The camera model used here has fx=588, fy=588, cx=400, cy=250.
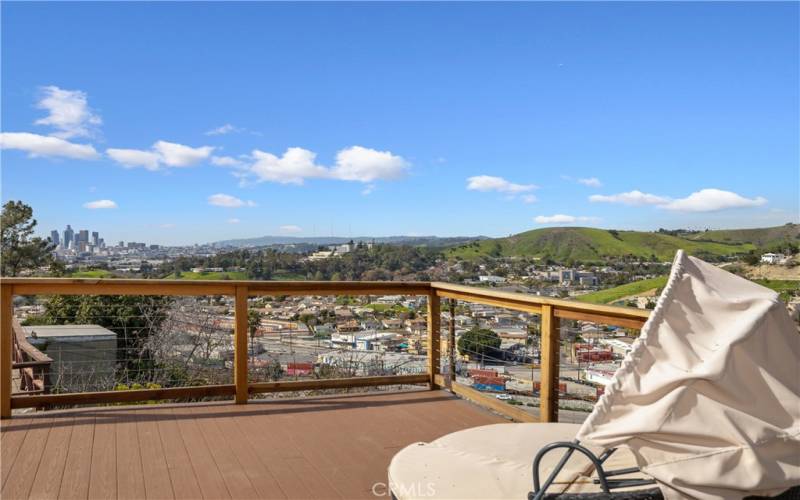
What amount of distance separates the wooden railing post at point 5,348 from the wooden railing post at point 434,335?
327cm

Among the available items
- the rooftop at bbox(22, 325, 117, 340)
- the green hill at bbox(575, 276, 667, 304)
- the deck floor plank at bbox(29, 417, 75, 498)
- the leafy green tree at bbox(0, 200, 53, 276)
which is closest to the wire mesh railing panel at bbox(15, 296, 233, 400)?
the rooftop at bbox(22, 325, 117, 340)

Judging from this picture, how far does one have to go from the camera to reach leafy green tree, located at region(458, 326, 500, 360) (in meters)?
4.55

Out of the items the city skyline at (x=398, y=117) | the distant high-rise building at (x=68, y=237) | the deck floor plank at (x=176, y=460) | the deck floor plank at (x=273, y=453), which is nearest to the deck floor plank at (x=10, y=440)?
the deck floor plank at (x=176, y=460)

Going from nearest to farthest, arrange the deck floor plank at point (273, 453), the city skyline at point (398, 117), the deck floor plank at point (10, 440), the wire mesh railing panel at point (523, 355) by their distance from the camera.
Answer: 1. the deck floor plank at point (273, 453)
2. the deck floor plank at point (10, 440)
3. the wire mesh railing panel at point (523, 355)
4. the city skyline at point (398, 117)

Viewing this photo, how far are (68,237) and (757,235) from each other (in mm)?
13568

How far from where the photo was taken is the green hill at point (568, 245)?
7.11 m

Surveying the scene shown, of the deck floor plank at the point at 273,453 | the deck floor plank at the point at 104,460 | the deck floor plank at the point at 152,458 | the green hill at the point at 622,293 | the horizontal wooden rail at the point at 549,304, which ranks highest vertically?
the green hill at the point at 622,293

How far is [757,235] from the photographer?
5.81 metres

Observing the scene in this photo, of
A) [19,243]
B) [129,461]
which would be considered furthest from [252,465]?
[19,243]

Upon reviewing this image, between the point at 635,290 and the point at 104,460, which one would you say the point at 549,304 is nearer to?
the point at 635,290

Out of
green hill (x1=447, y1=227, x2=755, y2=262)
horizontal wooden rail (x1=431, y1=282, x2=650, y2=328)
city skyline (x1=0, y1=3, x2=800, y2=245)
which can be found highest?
city skyline (x1=0, y1=3, x2=800, y2=245)

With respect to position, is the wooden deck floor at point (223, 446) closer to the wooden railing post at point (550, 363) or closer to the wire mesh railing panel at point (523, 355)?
the wire mesh railing panel at point (523, 355)

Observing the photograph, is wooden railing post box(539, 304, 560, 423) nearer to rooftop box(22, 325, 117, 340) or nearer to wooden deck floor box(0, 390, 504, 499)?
wooden deck floor box(0, 390, 504, 499)

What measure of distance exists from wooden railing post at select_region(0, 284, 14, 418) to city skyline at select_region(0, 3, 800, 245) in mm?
6597
